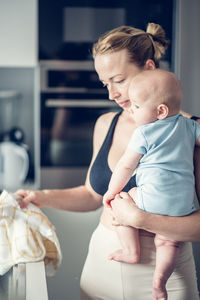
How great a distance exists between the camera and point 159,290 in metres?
1.02

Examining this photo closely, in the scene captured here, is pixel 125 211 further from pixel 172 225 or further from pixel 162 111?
pixel 162 111

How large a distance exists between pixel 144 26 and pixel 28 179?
117 cm

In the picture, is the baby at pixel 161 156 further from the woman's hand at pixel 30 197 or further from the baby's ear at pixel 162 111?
the woman's hand at pixel 30 197

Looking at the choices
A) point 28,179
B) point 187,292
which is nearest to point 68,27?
point 28,179

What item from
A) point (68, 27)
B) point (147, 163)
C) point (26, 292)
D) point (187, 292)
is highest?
point (68, 27)

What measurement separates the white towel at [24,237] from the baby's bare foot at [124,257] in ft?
0.53

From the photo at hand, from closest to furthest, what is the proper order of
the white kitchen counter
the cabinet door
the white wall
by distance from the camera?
the white kitchen counter
the white wall
the cabinet door

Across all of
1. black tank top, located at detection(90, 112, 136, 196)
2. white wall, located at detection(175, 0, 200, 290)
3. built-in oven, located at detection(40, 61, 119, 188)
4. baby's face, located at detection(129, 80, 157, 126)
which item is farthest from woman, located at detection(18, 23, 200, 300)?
built-in oven, located at detection(40, 61, 119, 188)

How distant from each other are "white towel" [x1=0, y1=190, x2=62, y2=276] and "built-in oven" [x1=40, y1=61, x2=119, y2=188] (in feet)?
4.81

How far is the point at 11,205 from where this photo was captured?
3.64ft

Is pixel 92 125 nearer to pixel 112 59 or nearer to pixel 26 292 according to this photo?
pixel 112 59

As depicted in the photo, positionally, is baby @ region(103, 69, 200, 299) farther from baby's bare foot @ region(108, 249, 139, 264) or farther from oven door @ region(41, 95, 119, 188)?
oven door @ region(41, 95, 119, 188)

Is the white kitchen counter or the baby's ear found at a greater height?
the baby's ear

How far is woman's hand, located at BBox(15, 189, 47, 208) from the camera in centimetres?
117
